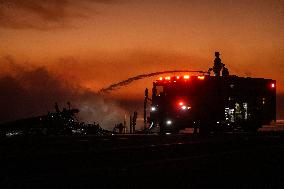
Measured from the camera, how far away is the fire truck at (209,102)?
26359mm

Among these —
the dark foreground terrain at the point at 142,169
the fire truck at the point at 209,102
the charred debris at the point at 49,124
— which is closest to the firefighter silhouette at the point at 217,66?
the fire truck at the point at 209,102

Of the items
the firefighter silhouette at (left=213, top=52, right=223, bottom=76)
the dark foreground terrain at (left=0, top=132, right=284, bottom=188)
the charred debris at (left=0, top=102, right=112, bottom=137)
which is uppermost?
the firefighter silhouette at (left=213, top=52, right=223, bottom=76)

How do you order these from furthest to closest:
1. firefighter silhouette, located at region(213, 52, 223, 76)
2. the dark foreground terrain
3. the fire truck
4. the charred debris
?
1. firefighter silhouette, located at region(213, 52, 223, 76)
2. the fire truck
3. the charred debris
4. the dark foreground terrain

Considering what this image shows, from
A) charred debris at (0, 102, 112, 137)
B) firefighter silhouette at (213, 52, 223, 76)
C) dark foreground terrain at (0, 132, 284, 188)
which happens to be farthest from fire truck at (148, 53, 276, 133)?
dark foreground terrain at (0, 132, 284, 188)

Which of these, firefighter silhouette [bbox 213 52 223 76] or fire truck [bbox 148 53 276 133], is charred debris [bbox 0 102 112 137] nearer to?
fire truck [bbox 148 53 276 133]

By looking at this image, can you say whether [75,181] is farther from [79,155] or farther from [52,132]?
[52,132]

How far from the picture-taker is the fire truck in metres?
26.4

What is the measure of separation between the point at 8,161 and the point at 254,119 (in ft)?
67.1

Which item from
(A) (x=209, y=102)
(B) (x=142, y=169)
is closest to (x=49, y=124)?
(A) (x=209, y=102)

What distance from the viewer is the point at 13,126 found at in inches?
1073

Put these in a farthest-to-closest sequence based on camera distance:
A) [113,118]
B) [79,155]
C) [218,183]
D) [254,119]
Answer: [113,118]
[254,119]
[79,155]
[218,183]

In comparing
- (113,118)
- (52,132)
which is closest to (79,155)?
(52,132)

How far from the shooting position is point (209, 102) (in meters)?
26.6

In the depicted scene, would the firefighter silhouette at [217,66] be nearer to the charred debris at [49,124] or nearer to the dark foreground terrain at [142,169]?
the charred debris at [49,124]
